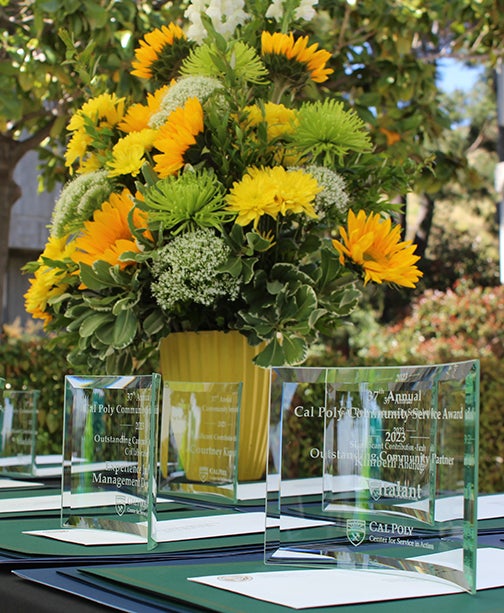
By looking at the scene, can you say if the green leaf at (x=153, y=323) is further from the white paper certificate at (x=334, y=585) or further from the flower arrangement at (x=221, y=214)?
the white paper certificate at (x=334, y=585)

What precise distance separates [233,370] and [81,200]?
0.33 meters

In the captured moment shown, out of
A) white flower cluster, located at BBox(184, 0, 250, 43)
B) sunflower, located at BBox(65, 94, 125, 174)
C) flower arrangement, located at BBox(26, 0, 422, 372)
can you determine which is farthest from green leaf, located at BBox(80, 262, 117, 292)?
white flower cluster, located at BBox(184, 0, 250, 43)

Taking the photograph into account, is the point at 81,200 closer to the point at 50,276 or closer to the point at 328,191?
the point at 50,276

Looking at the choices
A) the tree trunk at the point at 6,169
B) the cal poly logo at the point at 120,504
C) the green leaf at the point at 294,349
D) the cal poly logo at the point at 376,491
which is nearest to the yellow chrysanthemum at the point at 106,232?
the green leaf at the point at 294,349

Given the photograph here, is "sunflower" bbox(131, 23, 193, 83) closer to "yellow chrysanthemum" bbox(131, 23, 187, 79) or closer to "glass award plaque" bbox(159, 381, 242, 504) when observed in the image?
"yellow chrysanthemum" bbox(131, 23, 187, 79)

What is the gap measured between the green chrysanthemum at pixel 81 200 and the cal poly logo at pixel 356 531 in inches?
27.2

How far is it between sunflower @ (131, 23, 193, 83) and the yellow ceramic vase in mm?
445

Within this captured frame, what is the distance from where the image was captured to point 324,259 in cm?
124

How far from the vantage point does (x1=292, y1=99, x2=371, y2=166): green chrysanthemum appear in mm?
1231

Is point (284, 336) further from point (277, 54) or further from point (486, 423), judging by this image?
point (486, 423)

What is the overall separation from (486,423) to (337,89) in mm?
1443

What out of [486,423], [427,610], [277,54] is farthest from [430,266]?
[427,610]

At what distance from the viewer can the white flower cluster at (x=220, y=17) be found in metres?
1.36

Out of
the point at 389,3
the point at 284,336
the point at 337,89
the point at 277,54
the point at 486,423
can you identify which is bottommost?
the point at 486,423
